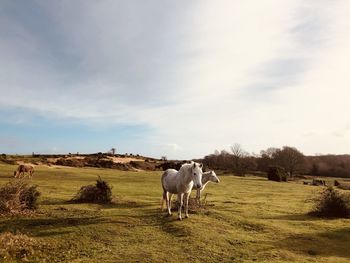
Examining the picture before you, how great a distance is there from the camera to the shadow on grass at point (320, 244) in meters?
15.8

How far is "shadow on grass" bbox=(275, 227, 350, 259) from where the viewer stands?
15789 millimetres

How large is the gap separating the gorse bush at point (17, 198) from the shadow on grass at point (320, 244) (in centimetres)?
1345

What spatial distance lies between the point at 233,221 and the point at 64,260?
31.9ft

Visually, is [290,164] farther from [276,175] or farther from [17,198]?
[17,198]

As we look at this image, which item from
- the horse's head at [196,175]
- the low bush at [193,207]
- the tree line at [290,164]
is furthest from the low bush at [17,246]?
the tree line at [290,164]

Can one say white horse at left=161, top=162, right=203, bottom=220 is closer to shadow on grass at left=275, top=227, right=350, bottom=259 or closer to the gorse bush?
shadow on grass at left=275, top=227, right=350, bottom=259

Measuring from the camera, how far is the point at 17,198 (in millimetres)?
20469

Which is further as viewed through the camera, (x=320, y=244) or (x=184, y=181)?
(x=184, y=181)

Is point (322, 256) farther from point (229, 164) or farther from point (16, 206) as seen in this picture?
point (229, 164)

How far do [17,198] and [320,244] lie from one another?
1563cm

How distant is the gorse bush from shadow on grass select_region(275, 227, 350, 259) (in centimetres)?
1345

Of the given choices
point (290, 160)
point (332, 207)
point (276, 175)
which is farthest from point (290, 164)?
point (332, 207)

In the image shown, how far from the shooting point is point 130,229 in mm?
17438

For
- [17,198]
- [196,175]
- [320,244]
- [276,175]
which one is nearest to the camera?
[320,244]
